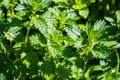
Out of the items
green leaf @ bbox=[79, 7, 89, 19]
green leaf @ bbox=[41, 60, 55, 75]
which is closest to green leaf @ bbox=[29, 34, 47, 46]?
green leaf @ bbox=[41, 60, 55, 75]

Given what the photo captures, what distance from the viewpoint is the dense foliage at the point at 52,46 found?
2482 mm

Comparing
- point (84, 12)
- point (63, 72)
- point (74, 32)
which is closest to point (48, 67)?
point (63, 72)

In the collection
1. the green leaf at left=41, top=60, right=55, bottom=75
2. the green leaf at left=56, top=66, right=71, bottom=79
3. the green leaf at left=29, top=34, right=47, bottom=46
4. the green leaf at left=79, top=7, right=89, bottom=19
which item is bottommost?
the green leaf at left=56, top=66, right=71, bottom=79

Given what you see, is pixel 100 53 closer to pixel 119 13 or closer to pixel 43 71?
pixel 43 71

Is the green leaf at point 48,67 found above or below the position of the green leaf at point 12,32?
below

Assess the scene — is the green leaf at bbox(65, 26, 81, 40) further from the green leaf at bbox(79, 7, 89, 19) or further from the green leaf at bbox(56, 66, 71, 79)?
the green leaf at bbox(79, 7, 89, 19)

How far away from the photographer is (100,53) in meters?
2.43

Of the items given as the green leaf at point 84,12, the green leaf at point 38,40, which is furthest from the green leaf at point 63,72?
the green leaf at point 84,12

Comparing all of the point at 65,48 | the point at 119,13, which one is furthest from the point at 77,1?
the point at 65,48

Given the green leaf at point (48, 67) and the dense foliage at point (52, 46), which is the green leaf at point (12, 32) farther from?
the green leaf at point (48, 67)

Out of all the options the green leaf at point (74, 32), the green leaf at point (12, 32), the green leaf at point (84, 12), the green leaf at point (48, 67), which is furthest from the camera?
the green leaf at point (84, 12)

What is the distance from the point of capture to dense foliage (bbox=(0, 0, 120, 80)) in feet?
8.14

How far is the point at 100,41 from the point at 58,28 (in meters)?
0.37

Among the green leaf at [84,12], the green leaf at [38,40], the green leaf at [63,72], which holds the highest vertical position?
the green leaf at [84,12]
